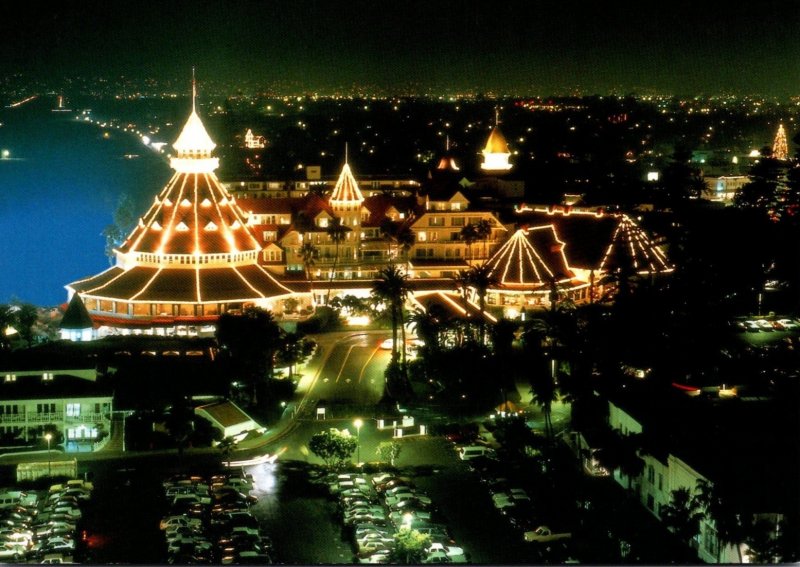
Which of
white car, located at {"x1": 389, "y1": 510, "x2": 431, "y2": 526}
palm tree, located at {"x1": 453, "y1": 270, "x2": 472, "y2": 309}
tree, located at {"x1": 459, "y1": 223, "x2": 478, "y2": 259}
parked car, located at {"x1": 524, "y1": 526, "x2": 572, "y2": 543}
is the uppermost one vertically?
tree, located at {"x1": 459, "y1": 223, "x2": 478, "y2": 259}

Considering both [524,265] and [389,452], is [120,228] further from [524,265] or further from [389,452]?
[389,452]

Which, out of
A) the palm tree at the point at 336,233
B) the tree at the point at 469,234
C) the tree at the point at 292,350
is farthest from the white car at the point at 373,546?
the tree at the point at 469,234

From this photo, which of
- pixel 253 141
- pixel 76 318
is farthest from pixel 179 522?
pixel 253 141

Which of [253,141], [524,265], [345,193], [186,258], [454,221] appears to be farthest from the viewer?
[253,141]

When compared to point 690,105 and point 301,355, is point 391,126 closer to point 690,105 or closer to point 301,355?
point 690,105

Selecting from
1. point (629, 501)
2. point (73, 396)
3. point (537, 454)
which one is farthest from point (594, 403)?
point (73, 396)

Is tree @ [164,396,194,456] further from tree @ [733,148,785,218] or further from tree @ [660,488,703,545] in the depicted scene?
tree @ [733,148,785,218]

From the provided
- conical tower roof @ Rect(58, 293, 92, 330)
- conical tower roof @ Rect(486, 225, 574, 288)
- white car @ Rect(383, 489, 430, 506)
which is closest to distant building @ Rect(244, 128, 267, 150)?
conical tower roof @ Rect(486, 225, 574, 288)
